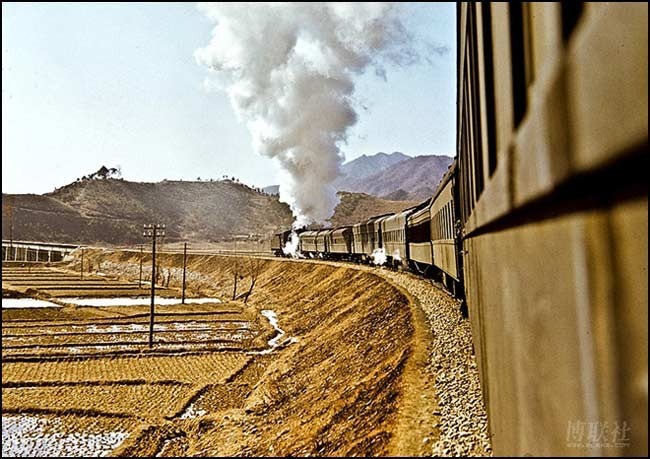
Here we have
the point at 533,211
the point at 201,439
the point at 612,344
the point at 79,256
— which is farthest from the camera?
the point at 79,256

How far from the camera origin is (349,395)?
9859mm

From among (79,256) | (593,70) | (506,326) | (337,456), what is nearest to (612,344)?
(593,70)

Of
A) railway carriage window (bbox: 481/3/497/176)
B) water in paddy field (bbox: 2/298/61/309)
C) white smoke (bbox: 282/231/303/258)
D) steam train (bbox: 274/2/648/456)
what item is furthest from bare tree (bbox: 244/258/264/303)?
steam train (bbox: 274/2/648/456)

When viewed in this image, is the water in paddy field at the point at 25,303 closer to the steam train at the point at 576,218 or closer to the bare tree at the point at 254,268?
the bare tree at the point at 254,268

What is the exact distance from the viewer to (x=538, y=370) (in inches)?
87.4

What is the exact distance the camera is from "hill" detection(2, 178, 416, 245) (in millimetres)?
131125

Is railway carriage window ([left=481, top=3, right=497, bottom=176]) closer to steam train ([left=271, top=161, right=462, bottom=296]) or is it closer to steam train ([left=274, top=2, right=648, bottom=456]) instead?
steam train ([left=274, top=2, right=648, bottom=456])

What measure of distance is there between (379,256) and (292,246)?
77.2 ft

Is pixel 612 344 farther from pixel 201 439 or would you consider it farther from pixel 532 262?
pixel 201 439

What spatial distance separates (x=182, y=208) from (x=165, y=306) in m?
142

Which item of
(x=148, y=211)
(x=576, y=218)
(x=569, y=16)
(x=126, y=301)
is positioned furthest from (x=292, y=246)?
(x=148, y=211)

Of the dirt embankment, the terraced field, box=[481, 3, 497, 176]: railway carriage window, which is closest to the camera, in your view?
box=[481, 3, 497, 176]: railway carriage window

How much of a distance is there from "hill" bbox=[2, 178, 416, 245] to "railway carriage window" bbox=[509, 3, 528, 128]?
383ft

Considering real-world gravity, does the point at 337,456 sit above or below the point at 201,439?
above
